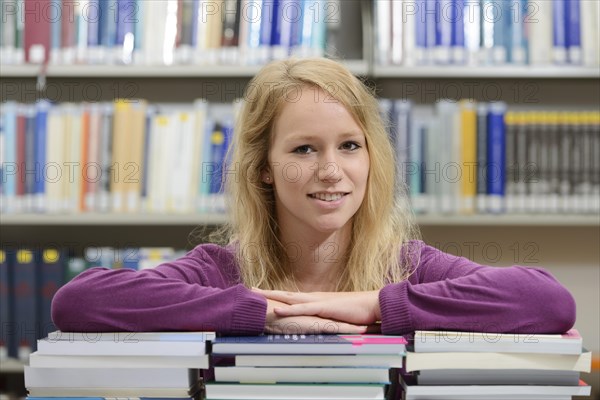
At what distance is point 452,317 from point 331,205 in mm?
407

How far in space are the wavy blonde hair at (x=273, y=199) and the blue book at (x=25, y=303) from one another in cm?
89

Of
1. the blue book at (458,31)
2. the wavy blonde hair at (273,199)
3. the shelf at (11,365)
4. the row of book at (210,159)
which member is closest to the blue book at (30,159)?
the row of book at (210,159)

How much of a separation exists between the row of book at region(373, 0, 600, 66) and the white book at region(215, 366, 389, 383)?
151cm

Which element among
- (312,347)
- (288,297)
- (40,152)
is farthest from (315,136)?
(40,152)

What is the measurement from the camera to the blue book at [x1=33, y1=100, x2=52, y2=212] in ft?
7.13

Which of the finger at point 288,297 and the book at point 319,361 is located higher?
the finger at point 288,297

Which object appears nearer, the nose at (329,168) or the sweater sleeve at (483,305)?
the sweater sleeve at (483,305)

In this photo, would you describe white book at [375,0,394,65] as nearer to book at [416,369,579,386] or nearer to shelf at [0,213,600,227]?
shelf at [0,213,600,227]

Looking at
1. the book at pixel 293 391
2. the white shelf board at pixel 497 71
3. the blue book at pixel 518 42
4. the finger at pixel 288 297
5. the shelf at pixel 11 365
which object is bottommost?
the shelf at pixel 11 365

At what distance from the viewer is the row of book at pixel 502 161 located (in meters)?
2.15

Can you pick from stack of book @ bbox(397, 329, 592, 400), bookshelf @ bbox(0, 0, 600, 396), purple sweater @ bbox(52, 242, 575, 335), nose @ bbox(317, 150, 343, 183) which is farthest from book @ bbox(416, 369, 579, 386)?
bookshelf @ bbox(0, 0, 600, 396)

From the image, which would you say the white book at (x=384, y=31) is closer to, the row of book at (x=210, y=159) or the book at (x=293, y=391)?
the row of book at (x=210, y=159)

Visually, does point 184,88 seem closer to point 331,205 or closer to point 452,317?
point 331,205

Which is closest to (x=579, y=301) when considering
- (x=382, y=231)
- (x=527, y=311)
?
(x=382, y=231)
